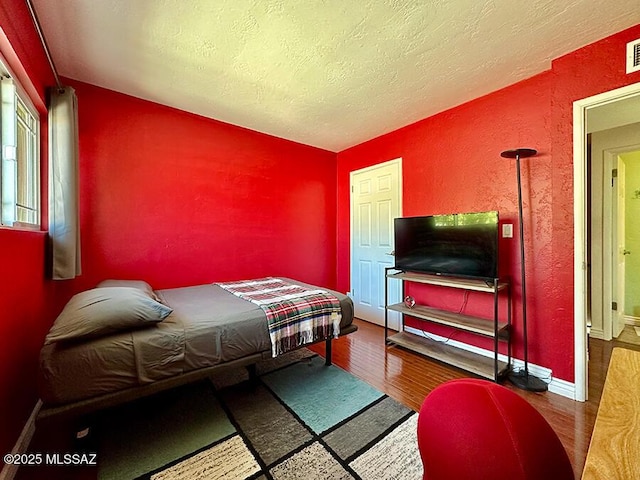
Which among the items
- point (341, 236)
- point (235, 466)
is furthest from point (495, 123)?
point (235, 466)

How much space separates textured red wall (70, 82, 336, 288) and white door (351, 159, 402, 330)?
0.61 meters

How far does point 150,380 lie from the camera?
4.82ft

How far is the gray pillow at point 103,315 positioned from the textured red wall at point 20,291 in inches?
9.3

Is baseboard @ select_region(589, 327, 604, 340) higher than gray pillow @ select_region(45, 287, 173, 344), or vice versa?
gray pillow @ select_region(45, 287, 173, 344)

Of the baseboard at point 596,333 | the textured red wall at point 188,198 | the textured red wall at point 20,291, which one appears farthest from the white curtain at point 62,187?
the baseboard at point 596,333

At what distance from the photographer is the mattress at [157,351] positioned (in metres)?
1.26

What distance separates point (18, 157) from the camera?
1826mm

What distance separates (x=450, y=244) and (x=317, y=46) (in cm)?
208

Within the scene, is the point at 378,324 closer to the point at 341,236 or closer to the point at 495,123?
the point at 341,236

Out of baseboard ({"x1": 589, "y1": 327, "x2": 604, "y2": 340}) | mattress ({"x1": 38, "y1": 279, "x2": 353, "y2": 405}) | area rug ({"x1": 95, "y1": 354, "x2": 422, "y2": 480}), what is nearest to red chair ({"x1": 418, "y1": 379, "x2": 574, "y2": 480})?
area rug ({"x1": 95, "y1": 354, "x2": 422, "y2": 480})

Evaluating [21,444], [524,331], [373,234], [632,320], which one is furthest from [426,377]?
[632,320]

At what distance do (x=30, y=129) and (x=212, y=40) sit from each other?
59.4 inches

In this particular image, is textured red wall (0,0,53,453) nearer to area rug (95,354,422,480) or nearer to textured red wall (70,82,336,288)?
area rug (95,354,422,480)

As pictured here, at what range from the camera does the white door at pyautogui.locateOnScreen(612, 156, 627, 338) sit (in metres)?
3.11
